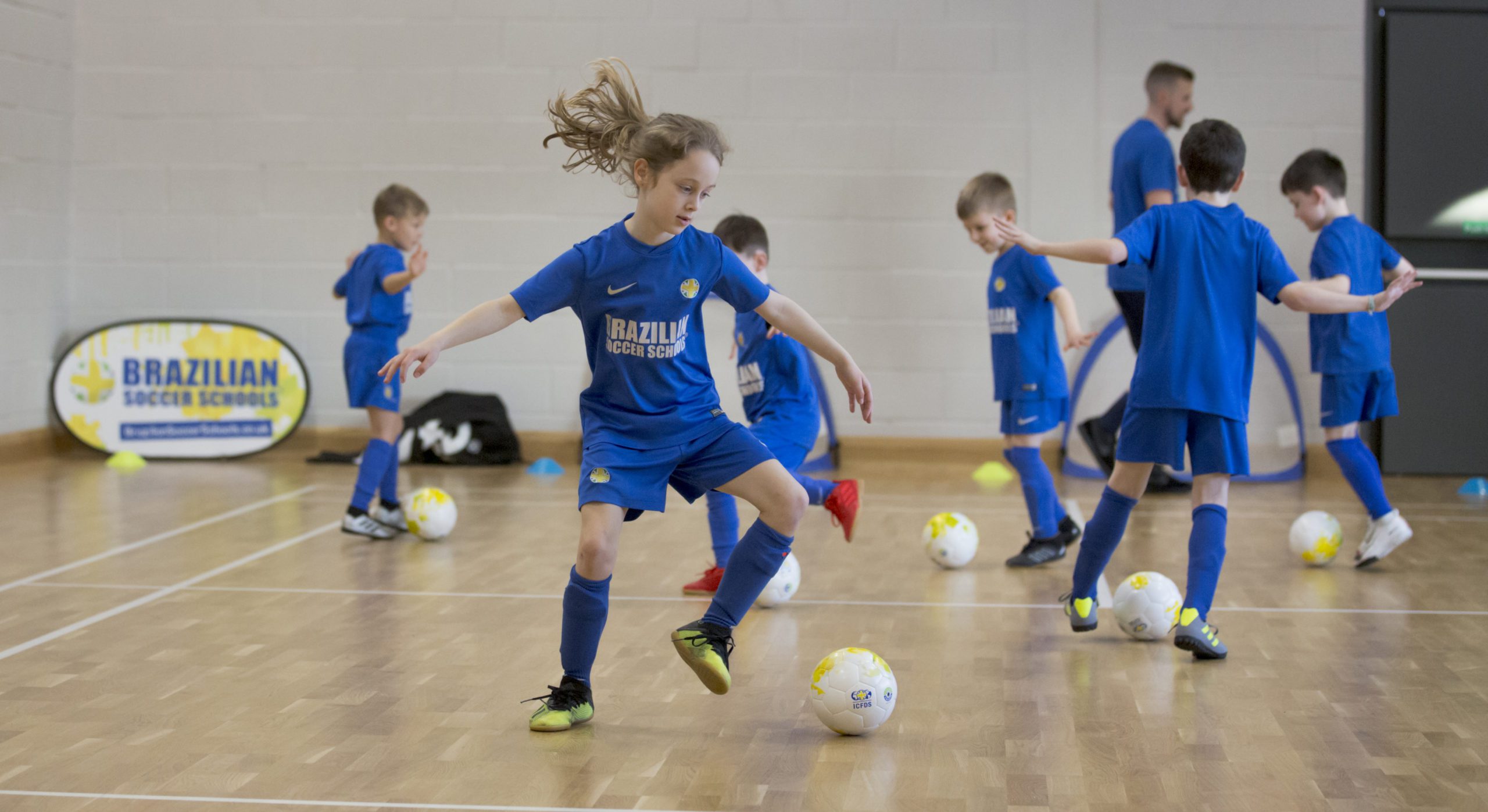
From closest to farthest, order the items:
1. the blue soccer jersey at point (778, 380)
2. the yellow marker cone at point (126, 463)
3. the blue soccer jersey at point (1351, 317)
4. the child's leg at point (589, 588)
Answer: the child's leg at point (589, 588) → the blue soccer jersey at point (778, 380) → the blue soccer jersey at point (1351, 317) → the yellow marker cone at point (126, 463)

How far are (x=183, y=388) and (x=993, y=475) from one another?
476cm

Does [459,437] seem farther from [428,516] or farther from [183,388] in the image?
[428,516]

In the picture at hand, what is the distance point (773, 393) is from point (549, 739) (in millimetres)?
1755

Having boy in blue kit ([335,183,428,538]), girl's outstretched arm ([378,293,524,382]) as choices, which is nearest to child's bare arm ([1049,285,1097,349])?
girl's outstretched arm ([378,293,524,382])

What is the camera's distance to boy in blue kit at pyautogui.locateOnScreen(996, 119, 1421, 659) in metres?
3.24

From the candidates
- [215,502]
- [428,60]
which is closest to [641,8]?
[428,60]

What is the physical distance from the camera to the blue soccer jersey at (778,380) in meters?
4.12

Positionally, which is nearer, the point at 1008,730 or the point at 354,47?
the point at 1008,730

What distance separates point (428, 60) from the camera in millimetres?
7633

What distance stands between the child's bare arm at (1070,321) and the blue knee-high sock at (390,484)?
2.72 metres

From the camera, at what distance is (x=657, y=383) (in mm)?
2783

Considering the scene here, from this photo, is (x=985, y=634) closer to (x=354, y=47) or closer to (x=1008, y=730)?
(x=1008, y=730)

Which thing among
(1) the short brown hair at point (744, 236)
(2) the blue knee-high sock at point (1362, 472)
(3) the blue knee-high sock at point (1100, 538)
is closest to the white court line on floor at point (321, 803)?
(3) the blue knee-high sock at point (1100, 538)

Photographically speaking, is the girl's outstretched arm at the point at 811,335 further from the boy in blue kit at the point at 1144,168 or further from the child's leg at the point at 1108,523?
the boy in blue kit at the point at 1144,168
